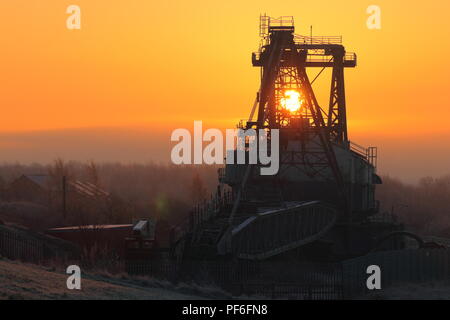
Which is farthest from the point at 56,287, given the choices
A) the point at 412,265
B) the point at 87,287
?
the point at 412,265

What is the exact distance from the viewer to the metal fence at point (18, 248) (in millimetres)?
38181

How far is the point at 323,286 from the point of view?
3591cm

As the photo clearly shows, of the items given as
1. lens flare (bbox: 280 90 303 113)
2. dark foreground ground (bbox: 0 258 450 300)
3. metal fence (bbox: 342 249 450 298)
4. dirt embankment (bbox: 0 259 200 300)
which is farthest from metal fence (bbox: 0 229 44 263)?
lens flare (bbox: 280 90 303 113)

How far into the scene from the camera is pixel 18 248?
39.9 m

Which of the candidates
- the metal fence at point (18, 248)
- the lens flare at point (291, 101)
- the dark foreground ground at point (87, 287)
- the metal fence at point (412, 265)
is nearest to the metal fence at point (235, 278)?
the dark foreground ground at point (87, 287)

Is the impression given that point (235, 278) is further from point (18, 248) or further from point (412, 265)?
point (412, 265)

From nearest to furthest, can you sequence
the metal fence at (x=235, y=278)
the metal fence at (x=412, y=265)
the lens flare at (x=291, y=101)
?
the metal fence at (x=235, y=278)
the metal fence at (x=412, y=265)
the lens flare at (x=291, y=101)

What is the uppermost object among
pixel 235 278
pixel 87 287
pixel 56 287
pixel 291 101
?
pixel 291 101

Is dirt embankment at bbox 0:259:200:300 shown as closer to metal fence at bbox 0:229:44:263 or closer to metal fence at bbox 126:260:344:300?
metal fence at bbox 126:260:344:300

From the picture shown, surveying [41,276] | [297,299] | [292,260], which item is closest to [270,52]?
[292,260]

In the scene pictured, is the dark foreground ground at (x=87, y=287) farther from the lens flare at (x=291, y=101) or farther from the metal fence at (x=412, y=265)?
the lens flare at (x=291, y=101)

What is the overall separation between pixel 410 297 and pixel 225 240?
7.65 meters

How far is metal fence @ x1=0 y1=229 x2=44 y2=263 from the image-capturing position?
38.2 m

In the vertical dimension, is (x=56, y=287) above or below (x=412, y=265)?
Answer: above
